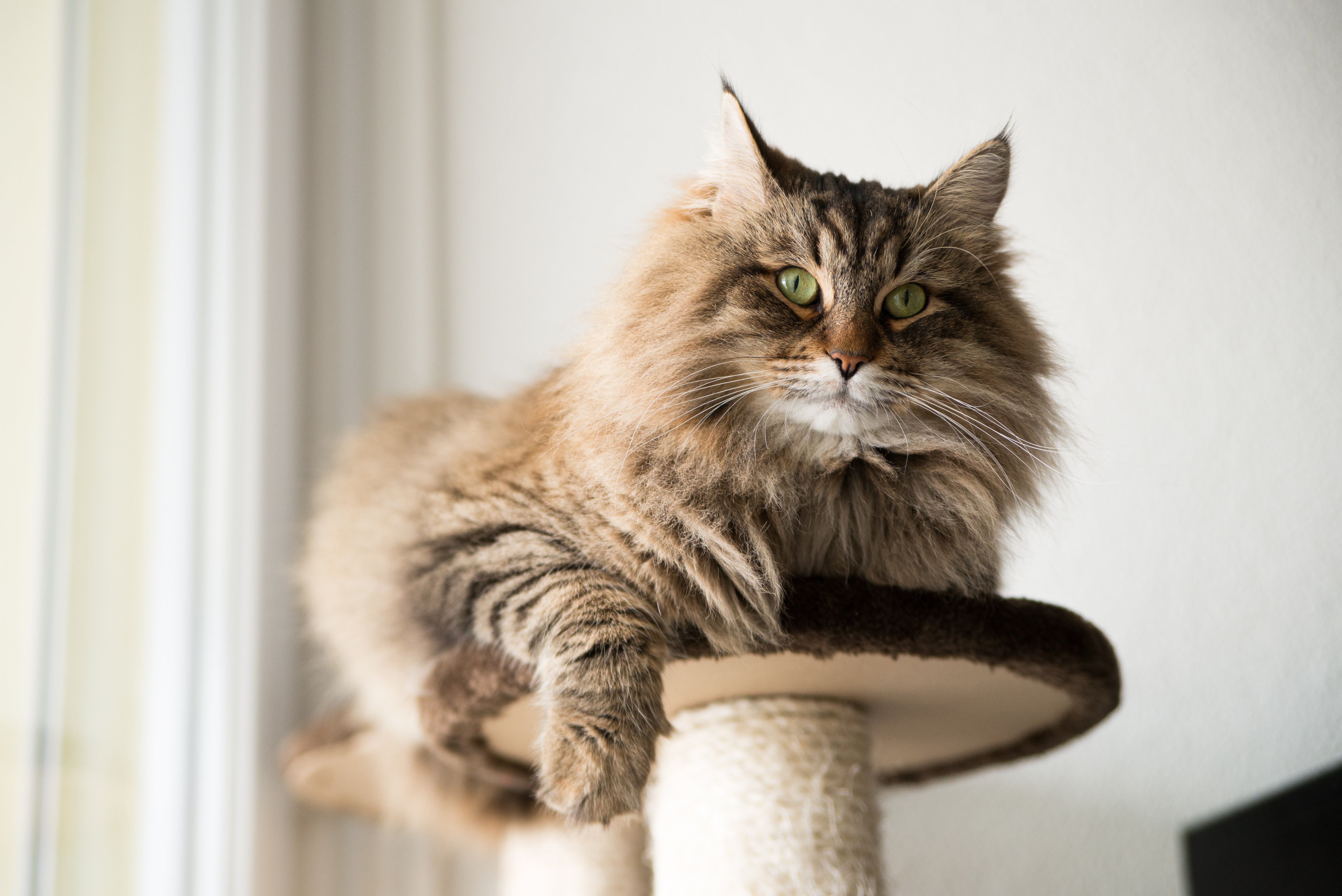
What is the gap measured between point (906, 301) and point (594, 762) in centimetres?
63

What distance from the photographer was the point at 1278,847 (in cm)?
114

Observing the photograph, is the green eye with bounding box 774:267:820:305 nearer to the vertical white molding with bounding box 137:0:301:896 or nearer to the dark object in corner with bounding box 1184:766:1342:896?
the dark object in corner with bounding box 1184:766:1342:896

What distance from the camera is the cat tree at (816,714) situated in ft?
3.44

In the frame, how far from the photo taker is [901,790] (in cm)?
164

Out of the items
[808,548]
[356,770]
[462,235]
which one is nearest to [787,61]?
[462,235]

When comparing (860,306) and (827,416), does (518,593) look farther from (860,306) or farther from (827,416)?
(860,306)

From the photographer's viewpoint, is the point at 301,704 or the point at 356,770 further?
the point at 301,704

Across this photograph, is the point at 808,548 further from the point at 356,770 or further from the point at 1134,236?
Answer: the point at 356,770

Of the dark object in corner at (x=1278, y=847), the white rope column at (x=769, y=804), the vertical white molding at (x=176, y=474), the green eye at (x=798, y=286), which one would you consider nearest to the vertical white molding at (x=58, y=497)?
the vertical white molding at (x=176, y=474)

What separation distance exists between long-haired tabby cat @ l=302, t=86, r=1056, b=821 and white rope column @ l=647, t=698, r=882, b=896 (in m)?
0.18

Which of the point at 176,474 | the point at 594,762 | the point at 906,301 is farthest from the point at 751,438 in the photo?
the point at 176,474

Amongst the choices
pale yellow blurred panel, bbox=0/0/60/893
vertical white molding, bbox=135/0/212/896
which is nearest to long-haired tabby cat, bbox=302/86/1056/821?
pale yellow blurred panel, bbox=0/0/60/893

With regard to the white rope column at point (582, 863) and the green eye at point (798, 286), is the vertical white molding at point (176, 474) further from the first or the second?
the green eye at point (798, 286)

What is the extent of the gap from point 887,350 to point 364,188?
5.36 feet
